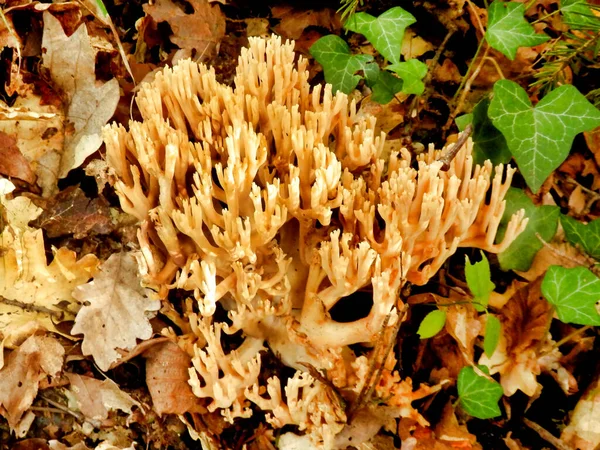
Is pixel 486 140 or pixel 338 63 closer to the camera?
pixel 486 140

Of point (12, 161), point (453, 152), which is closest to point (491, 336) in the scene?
point (453, 152)

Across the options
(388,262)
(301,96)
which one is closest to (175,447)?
(388,262)

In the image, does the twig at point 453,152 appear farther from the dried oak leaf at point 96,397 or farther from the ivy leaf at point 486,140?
the dried oak leaf at point 96,397

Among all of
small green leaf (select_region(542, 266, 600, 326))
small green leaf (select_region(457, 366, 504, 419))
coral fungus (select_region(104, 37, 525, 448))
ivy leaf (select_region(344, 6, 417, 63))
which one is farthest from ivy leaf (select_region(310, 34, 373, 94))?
small green leaf (select_region(457, 366, 504, 419))

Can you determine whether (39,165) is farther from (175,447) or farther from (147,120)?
(175,447)

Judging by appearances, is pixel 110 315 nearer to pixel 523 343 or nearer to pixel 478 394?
pixel 478 394

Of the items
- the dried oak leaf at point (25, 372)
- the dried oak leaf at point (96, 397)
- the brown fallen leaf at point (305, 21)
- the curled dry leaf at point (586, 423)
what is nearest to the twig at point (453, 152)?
the brown fallen leaf at point (305, 21)
